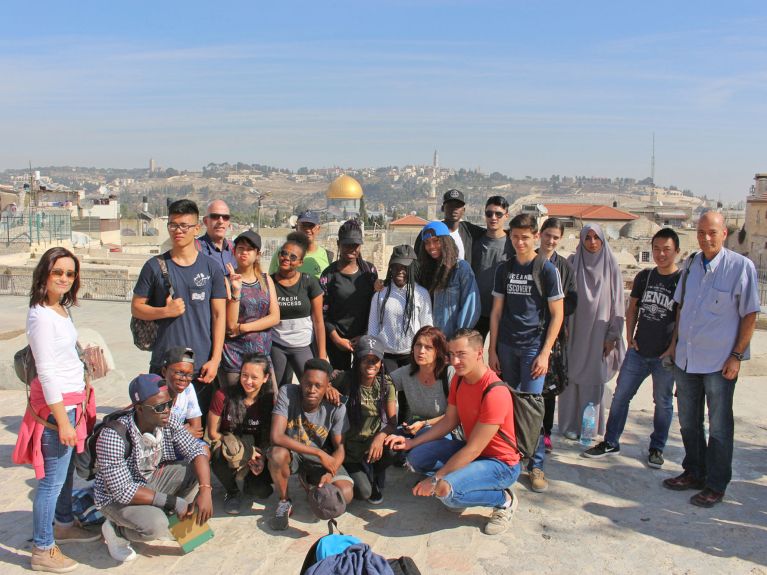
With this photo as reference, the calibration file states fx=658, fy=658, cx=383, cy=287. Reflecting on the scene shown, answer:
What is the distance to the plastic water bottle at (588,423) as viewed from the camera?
208 inches

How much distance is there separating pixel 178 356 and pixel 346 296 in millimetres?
1442

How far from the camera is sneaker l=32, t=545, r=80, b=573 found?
3.42 m

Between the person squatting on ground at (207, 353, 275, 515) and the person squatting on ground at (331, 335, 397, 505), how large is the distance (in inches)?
19.3

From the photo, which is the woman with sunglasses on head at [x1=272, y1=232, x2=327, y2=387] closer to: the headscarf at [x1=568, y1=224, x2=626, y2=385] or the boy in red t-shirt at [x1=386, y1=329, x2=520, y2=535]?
the boy in red t-shirt at [x1=386, y1=329, x2=520, y2=535]

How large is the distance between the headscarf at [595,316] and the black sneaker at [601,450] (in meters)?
0.48

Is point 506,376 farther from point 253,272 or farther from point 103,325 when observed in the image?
point 103,325

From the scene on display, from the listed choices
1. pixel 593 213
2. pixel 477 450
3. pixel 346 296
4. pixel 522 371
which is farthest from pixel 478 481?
pixel 593 213

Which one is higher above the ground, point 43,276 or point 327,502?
point 43,276

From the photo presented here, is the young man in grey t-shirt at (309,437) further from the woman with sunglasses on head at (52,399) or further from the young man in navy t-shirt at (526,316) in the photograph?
the young man in navy t-shirt at (526,316)

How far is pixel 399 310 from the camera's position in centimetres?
463

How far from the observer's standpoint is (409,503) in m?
4.29

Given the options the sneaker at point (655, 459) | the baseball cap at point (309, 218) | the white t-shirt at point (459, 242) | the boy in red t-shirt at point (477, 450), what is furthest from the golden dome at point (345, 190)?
the boy in red t-shirt at point (477, 450)

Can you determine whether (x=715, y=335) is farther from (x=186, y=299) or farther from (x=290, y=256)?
(x=186, y=299)

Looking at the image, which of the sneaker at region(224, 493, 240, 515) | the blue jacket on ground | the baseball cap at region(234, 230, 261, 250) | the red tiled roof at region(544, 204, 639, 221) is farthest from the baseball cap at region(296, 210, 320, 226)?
the red tiled roof at region(544, 204, 639, 221)
